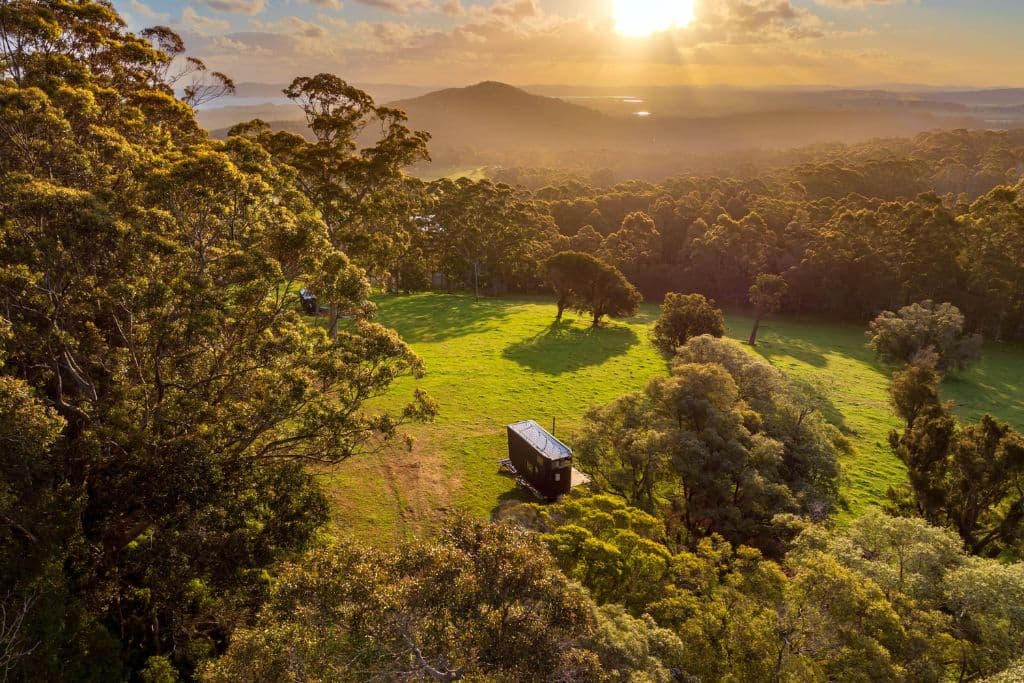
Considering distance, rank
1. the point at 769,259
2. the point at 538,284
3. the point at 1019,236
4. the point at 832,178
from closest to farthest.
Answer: the point at 1019,236 → the point at 769,259 → the point at 538,284 → the point at 832,178

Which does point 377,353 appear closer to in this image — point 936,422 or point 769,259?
point 936,422

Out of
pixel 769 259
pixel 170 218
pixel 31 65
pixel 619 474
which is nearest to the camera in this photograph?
pixel 170 218

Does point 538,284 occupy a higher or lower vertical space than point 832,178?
lower

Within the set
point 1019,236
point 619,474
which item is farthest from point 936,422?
point 1019,236

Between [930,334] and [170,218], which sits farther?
[930,334]

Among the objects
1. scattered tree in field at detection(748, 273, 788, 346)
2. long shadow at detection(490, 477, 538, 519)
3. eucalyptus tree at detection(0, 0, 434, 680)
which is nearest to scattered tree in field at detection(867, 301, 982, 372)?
scattered tree in field at detection(748, 273, 788, 346)

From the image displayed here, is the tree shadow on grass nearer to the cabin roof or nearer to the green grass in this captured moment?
the green grass
